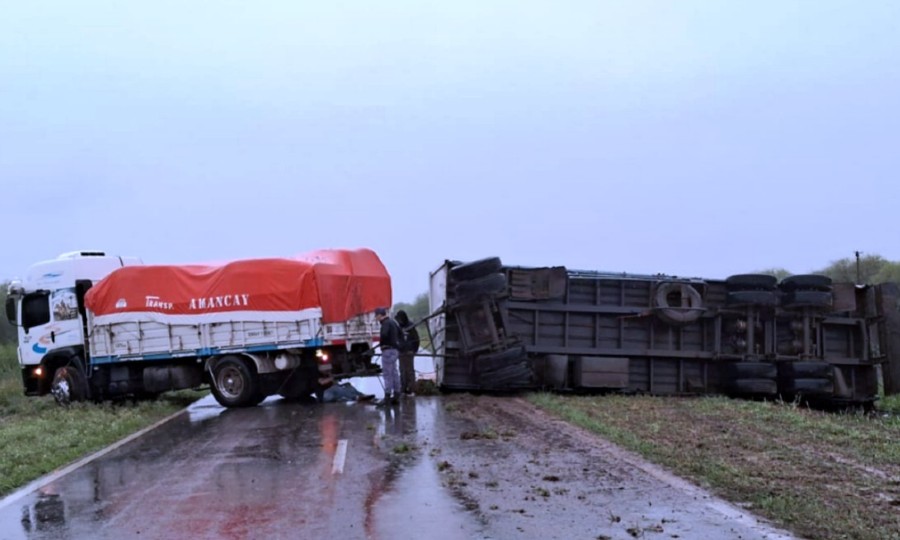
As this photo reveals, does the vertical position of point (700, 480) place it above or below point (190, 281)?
below

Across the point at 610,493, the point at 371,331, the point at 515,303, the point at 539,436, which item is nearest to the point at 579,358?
the point at 515,303

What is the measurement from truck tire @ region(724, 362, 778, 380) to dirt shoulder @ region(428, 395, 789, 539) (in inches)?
249

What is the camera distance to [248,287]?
17.4 m

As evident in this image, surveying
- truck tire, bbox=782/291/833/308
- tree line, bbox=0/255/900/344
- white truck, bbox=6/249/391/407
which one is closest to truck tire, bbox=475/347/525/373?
white truck, bbox=6/249/391/407

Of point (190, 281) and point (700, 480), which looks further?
point (190, 281)

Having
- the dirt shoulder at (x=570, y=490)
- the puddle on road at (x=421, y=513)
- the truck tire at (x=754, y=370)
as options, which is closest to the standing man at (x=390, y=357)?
the dirt shoulder at (x=570, y=490)

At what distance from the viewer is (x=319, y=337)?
17.1m

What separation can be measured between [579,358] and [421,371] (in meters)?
5.23

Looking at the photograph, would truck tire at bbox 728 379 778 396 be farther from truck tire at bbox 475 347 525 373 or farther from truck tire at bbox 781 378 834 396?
truck tire at bbox 475 347 525 373

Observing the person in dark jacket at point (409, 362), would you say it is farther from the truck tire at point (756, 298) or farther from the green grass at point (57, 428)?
the truck tire at point (756, 298)

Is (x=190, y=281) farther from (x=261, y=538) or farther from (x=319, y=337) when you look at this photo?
(x=261, y=538)

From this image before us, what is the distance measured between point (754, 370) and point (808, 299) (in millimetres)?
1813

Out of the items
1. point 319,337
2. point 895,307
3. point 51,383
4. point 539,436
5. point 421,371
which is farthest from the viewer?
point 421,371

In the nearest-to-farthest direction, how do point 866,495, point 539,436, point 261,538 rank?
point 261,538, point 866,495, point 539,436
